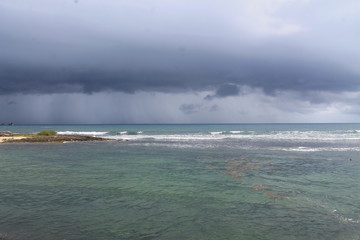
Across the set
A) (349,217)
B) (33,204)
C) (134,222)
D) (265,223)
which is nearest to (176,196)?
(134,222)

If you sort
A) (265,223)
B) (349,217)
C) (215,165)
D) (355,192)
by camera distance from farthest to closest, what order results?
1. (215,165)
2. (355,192)
3. (349,217)
4. (265,223)

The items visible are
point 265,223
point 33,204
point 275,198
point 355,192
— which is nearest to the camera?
point 265,223

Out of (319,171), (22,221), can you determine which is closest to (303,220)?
(22,221)

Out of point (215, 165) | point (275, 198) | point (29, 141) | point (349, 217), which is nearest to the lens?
point (349, 217)

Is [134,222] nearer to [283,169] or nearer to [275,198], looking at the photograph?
[275,198]

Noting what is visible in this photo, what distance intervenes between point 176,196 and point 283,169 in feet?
40.0

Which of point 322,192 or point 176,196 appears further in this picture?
point 322,192

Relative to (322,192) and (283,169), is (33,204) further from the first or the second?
(283,169)

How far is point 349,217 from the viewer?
1114cm

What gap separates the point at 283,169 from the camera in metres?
23.2

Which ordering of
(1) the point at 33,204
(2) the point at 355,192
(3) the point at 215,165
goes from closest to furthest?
(1) the point at 33,204
(2) the point at 355,192
(3) the point at 215,165

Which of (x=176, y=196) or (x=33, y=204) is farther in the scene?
(x=176, y=196)

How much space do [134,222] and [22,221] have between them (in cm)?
405

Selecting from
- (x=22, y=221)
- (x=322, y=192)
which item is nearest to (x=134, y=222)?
(x=22, y=221)
